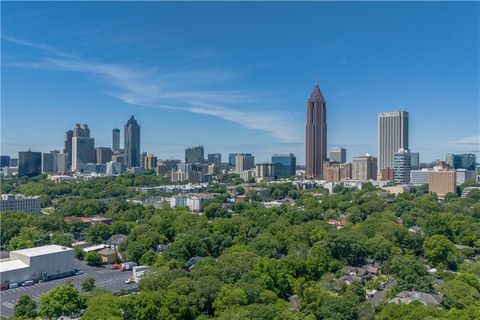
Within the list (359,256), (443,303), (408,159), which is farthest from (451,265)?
(408,159)

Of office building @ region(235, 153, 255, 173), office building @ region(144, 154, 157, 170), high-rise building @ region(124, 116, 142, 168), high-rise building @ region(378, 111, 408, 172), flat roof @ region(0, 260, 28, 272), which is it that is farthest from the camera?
high-rise building @ region(124, 116, 142, 168)

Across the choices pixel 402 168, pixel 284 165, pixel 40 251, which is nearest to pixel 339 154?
pixel 284 165

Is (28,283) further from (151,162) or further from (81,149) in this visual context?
(151,162)

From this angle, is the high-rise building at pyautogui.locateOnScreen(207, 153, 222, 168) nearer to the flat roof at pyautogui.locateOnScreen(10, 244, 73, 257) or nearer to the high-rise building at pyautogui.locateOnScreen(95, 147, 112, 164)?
the high-rise building at pyautogui.locateOnScreen(95, 147, 112, 164)

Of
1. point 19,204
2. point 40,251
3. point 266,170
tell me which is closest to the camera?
point 40,251

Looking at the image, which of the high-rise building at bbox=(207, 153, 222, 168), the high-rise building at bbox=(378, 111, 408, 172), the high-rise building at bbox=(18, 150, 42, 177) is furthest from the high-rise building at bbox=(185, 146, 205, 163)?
the high-rise building at bbox=(378, 111, 408, 172)

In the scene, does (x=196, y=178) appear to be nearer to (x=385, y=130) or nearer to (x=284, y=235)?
(x=385, y=130)
